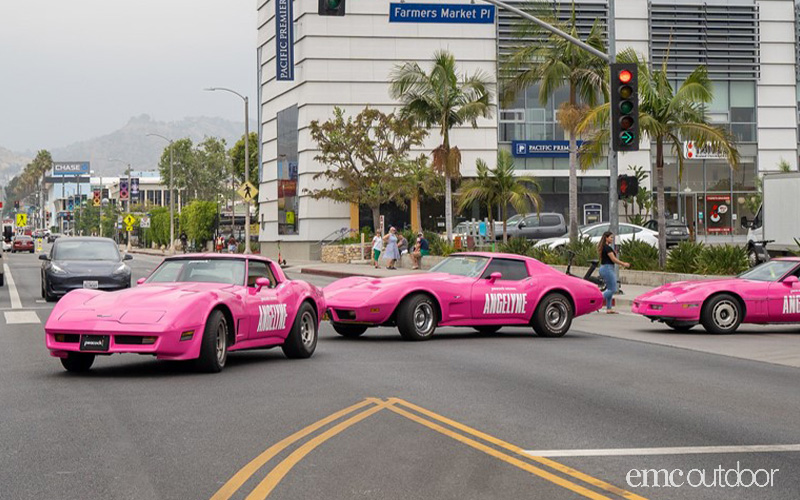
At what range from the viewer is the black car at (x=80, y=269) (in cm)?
2644

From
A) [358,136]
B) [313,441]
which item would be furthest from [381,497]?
[358,136]

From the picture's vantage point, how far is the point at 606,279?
906 inches

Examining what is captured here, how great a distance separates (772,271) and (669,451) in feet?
37.6

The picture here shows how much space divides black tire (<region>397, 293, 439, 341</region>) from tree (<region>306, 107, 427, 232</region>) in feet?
129

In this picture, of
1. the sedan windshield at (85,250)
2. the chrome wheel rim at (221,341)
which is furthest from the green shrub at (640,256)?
the chrome wheel rim at (221,341)

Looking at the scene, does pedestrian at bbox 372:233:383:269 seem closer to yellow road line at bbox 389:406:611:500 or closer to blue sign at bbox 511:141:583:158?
blue sign at bbox 511:141:583:158

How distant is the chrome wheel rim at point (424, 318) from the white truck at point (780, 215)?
739 inches

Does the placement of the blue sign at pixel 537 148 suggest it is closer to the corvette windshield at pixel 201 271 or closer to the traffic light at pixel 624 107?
the traffic light at pixel 624 107

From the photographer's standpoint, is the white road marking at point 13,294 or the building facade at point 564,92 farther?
the building facade at point 564,92

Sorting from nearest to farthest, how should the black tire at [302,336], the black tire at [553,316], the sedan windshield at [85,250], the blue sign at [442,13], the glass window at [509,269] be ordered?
1. the black tire at [302,336]
2. the glass window at [509,269]
3. the black tire at [553,316]
4. the sedan windshield at [85,250]
5. the blue sign at [442,13]

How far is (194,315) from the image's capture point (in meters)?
11.9

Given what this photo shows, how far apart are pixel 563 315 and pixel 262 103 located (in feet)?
188

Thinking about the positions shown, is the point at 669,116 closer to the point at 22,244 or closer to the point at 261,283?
the point at 261,283

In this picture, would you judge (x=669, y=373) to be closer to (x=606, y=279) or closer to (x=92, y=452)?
(x=92, y=452)
